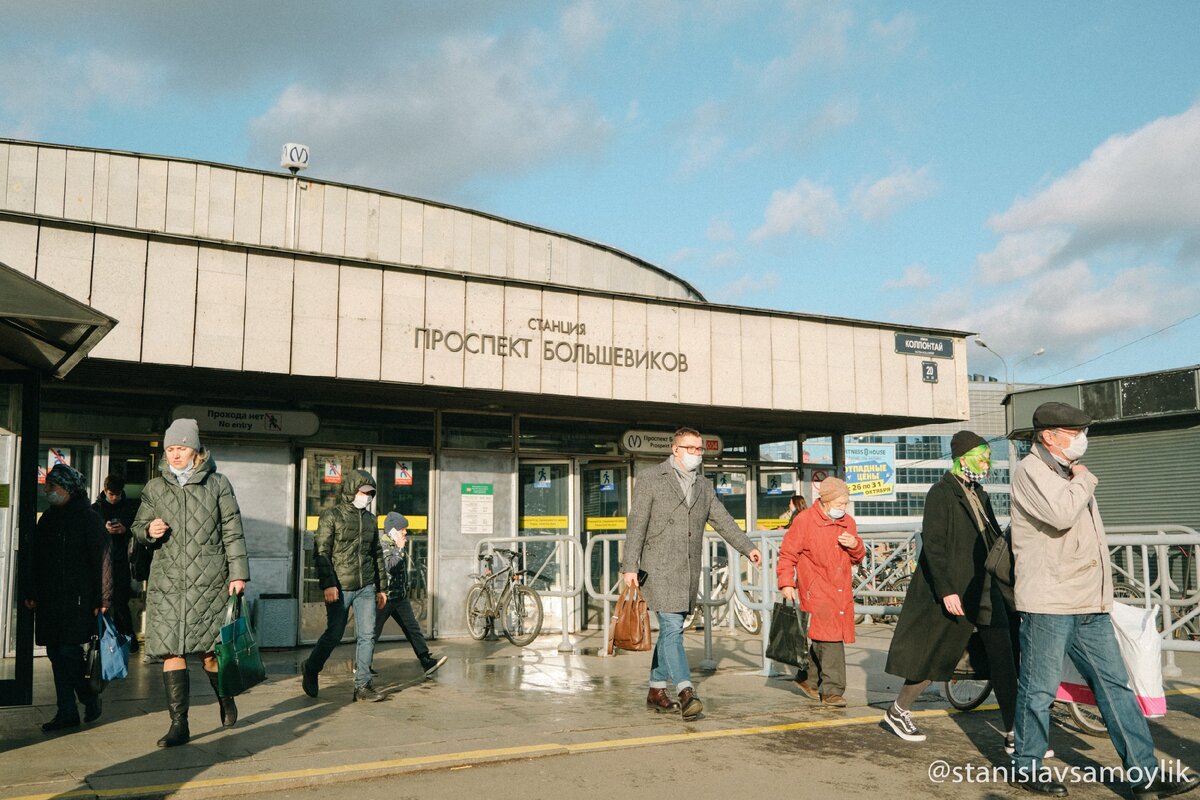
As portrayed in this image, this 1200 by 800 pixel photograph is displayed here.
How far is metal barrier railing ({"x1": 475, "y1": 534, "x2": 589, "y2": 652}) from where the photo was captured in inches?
473

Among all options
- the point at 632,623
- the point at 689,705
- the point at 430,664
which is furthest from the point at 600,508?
the point at 689,705

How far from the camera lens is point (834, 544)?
7.49 m

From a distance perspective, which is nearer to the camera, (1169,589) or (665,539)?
(665,539)

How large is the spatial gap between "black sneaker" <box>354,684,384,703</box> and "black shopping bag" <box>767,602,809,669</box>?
2.97 m

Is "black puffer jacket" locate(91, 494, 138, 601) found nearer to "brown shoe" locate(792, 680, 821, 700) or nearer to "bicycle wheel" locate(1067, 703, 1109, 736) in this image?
"brown shoe" locate(792, 680, 821, 700)

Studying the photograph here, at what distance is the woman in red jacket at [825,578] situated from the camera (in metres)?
7.36

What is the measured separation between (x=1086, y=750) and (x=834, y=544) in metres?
2.10

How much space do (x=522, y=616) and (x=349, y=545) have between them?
189 inches

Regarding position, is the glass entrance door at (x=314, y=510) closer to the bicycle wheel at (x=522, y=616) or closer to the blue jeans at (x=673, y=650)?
the bicycle wheel at (x=522, y=616)

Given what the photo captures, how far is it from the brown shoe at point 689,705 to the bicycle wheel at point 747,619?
7.36 meters

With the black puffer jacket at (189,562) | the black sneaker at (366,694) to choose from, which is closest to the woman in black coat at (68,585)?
the black puffer jacket at (189,562)

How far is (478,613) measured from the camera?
13.0 m

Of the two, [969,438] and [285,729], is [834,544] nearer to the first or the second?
[969,438]

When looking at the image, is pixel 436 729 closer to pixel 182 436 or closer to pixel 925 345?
pixel 182 436
